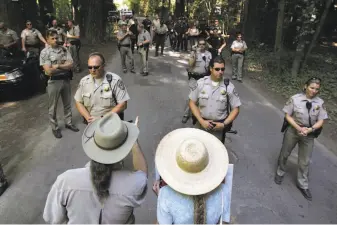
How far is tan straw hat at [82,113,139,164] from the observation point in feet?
7.20

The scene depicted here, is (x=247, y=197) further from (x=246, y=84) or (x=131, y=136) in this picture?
(x=246, y=84)

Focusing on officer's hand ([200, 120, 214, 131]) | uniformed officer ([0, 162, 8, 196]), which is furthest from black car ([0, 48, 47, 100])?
officer's hand ([200, 120, 214, 131])

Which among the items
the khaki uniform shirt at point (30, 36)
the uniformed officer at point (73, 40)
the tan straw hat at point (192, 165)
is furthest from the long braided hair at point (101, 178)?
the uniformed officer at point (73, 40)

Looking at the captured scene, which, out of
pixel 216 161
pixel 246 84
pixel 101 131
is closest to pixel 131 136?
pixel 101 131

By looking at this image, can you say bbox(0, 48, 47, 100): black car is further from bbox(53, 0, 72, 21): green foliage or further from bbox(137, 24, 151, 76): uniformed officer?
bbox(53, 0, 72, 21): green foliage

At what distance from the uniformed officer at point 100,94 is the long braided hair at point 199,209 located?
270cm

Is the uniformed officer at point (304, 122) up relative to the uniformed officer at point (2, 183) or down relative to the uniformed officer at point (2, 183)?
up

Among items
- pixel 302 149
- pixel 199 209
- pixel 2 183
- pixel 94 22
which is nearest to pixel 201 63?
pixel 302 149

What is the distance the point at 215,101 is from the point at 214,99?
1.3 inches

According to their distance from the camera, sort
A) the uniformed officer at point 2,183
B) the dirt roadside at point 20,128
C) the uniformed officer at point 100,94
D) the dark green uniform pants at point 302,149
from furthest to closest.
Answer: the dirt roadside at point 20,128 → the dark green uniform pants at point 302,149 → the uniformed officer at point 100,94 → the uniformed officer at point 2,183

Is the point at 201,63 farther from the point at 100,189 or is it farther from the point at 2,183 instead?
the point at 100,189

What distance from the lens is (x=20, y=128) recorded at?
6.73 metres

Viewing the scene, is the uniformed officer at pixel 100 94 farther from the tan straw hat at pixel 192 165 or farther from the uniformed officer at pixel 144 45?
the uniformed officer at pixel 144 45

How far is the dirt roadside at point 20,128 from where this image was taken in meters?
5.49
